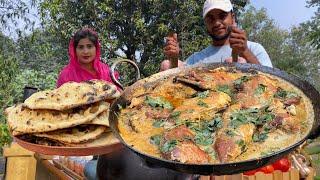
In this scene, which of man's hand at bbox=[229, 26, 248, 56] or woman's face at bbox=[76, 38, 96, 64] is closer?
man's hand at bbox=[229, 26, 248, 56]

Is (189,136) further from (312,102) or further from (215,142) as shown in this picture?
(312,102)

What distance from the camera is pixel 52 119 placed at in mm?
2104

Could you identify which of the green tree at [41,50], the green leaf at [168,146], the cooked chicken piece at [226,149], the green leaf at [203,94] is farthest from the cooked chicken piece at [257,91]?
Answer: the green tree at [41,50]

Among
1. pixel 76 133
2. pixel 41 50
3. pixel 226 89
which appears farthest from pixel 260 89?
pixel 41 50

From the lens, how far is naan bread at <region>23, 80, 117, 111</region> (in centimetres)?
211

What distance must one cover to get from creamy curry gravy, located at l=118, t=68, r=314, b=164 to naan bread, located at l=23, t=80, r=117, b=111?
6.3 inches

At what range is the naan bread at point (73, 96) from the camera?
2107mm

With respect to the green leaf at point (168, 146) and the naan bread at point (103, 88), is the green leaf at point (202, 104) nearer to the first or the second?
the green leaf at point (168, 146)

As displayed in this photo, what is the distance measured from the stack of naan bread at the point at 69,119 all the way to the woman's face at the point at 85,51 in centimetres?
124

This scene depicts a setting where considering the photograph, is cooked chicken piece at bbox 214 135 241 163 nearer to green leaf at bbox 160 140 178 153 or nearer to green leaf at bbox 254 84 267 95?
green leaf at bbox 160 140 178 153

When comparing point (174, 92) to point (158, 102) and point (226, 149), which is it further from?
point (226, 149)

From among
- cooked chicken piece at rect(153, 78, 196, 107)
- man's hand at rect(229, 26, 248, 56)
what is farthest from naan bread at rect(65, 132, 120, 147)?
man's hand at rect(229, 26, 248, 56)

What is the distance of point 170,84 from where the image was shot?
6.93 ft

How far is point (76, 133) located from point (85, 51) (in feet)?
4.60
